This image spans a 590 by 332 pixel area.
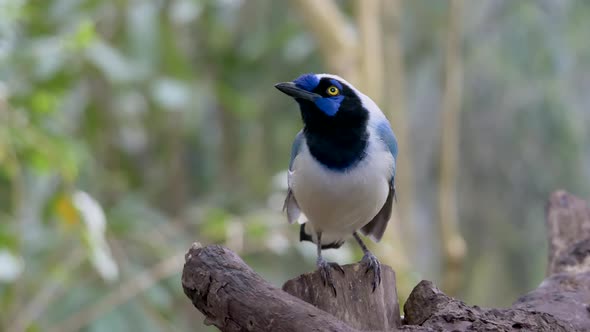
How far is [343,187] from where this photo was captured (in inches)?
118

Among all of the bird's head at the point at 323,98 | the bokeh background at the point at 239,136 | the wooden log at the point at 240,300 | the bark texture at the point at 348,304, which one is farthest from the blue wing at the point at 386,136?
the bokeh background at the point at 239,136

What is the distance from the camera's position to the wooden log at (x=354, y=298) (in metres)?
2.78

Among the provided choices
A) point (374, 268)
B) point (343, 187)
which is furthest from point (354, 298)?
point (343, 187)

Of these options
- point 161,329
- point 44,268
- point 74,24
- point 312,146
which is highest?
point 74,24

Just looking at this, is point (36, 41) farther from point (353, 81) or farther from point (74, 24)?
point (353, 81)

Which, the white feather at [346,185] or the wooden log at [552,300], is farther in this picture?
the white feather at [346,185]

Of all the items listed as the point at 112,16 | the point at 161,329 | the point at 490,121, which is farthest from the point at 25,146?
the point at 490,121

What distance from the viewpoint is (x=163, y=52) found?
6055mm

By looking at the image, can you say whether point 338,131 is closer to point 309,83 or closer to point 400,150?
point 309,83

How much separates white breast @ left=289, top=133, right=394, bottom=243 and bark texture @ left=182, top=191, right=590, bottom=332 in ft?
0.85

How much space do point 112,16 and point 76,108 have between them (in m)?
0.86

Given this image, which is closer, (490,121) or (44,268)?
(44,268)

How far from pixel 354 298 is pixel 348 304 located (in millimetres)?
28

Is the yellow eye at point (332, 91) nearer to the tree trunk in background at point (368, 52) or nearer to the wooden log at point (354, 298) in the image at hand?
the wooden log at point (354, 298)
